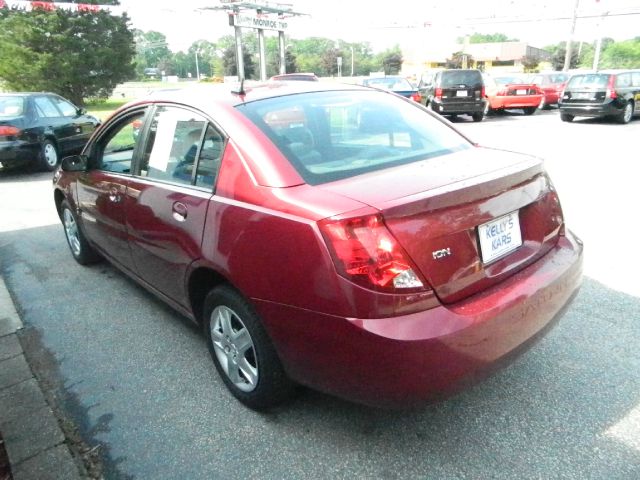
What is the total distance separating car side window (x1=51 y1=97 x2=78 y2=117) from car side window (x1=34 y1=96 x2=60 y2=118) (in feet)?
0.58

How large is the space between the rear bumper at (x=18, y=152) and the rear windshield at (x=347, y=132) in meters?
8.60

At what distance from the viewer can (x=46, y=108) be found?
1040 cm

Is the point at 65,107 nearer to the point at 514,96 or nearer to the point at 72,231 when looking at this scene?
the point at 72,231

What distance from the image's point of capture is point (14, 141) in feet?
31.0

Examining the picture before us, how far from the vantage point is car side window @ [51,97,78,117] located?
10859 mm

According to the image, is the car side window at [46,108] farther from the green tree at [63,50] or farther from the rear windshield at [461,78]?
the green tree at [63,50]

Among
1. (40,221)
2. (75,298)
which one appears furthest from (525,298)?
(40,221)

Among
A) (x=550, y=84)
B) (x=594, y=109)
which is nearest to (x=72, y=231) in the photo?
(x=594, y=109)

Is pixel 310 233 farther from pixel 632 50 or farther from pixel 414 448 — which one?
pixel 632 50

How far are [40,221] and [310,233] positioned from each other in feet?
19.3

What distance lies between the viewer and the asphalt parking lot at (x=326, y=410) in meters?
2.24

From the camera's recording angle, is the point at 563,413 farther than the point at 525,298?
Yes

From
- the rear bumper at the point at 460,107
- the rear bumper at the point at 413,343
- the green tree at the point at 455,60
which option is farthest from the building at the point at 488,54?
the rear bumper at the point at 413,343

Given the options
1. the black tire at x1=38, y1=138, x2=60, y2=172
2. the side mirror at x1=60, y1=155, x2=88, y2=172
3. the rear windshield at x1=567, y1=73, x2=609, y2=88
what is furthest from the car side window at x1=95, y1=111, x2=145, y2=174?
the rear windshield at x1=567, y1=73, x2=609, y2=88
